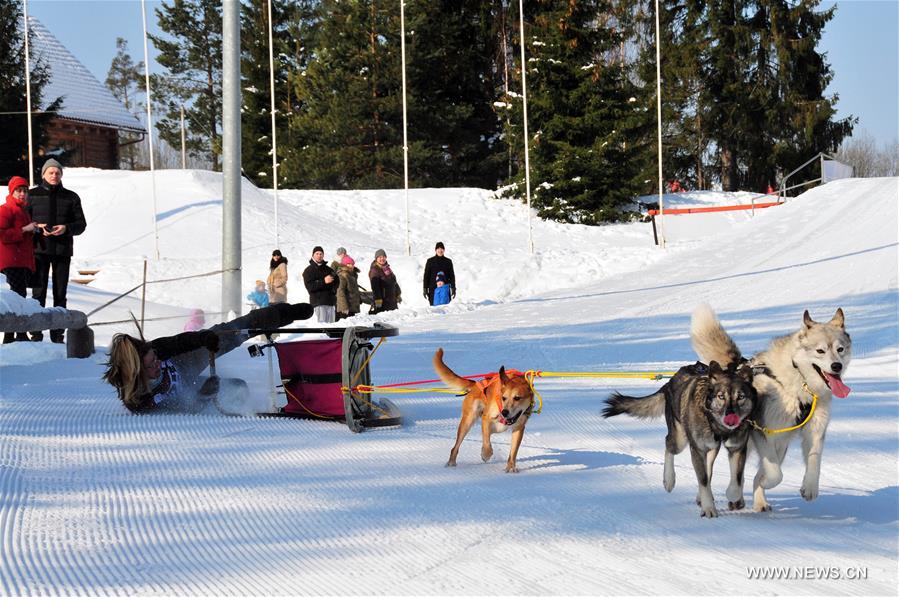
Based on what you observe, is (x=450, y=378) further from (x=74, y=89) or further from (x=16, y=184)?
(x=74, y=89)

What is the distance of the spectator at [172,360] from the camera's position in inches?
266

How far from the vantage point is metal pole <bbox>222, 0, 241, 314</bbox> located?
11.4 meters

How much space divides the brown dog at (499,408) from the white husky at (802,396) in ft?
4.43

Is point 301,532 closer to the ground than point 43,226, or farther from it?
closer to the ground

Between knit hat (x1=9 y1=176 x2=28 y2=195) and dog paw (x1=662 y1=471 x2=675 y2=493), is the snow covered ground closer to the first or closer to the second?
dog paw (x1=662 y1=471 x2=675 y2=493)

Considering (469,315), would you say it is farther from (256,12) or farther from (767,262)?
(256,12)

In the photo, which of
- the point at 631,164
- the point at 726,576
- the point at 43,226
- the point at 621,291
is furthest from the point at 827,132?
the point at 726,576

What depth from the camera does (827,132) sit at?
143ft

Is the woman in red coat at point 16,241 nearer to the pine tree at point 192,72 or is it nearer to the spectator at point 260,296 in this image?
the spectator at point 260,296

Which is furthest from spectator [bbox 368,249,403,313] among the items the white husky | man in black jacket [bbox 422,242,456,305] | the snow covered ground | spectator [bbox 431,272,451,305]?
the white husky

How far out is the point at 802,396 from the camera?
4.89 metres

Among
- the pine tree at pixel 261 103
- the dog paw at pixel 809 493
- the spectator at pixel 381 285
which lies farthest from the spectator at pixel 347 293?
the pine tree at pixel 261 103

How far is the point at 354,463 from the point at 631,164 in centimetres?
2933

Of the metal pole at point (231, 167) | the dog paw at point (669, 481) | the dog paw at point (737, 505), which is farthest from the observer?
the metal pole at point (231, 167)
